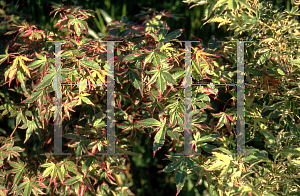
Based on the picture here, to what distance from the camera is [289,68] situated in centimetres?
126

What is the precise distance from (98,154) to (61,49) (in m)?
0.56

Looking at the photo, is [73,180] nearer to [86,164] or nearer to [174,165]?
[86,164]

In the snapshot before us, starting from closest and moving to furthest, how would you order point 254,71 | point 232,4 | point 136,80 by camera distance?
point 232,4, point 136,80, point 254,71

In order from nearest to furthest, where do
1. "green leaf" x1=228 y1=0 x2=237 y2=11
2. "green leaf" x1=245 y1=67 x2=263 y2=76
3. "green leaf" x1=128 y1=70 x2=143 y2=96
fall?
"green leaf" x1=228 y1=0 x2=237 y2=11 < "green leaf" x1=128 y1=70 x2=143 y2=96 < "green leaf" x1=245 y1=67 x2=263 y2=76

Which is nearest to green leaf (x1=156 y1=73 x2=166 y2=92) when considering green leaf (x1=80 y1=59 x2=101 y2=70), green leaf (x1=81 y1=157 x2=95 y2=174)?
green leaf (x1=80 y1=59 x2=101 y2=70)

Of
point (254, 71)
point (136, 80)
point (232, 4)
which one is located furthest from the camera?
point (254, 71)

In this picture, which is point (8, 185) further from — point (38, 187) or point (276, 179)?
point (276, 179)

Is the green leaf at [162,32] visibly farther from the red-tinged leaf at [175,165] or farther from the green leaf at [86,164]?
the green leaf at [86,164]

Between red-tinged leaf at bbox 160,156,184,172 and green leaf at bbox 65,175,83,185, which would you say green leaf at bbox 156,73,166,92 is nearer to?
red-tinged leaf at bbox 160,156,184,172

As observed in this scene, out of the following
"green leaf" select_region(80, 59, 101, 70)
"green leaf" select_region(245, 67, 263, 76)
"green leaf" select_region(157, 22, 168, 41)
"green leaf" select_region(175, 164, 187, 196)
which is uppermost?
"green leaf" select_region(157, 22, 168, 41)

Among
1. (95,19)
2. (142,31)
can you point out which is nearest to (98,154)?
(142,31)

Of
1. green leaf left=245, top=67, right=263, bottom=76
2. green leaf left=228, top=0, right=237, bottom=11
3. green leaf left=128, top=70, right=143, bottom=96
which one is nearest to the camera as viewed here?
green leaf left=228, top=0, right=237, bottom=11

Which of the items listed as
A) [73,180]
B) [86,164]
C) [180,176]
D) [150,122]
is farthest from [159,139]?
[73,180]

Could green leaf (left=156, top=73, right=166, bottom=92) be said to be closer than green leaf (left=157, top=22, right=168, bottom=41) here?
Yes
